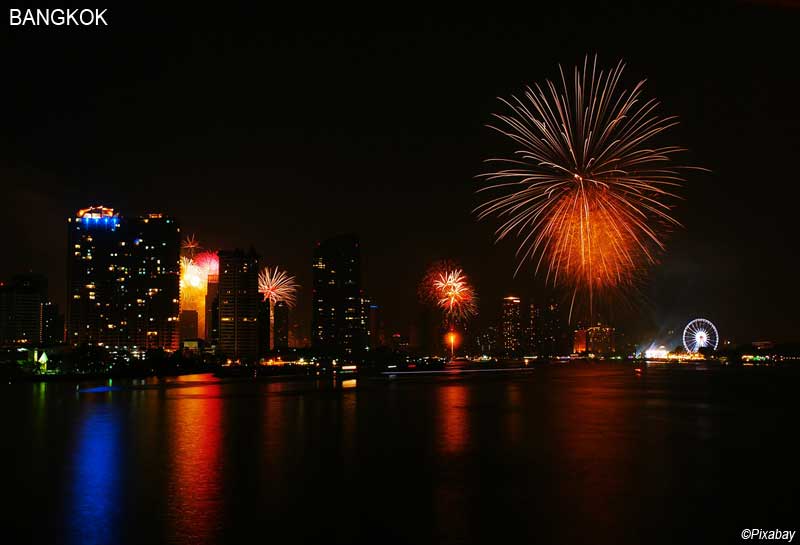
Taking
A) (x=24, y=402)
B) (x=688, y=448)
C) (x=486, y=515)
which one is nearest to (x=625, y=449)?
(x=688, y=448)

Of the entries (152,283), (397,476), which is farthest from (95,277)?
(397,476)

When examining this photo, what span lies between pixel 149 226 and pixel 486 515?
15511 centimetres

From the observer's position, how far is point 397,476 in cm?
2270

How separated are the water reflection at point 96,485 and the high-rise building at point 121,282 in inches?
4741

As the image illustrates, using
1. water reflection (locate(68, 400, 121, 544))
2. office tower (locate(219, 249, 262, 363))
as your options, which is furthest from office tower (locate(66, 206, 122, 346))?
water reflection (locate(68, 400, 121, 544))

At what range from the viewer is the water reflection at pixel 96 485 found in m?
16.5

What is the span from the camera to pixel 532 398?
5472 centimetres

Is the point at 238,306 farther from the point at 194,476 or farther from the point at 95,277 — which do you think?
the point at 194,476

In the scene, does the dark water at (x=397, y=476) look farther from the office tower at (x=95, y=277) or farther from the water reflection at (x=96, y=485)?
the office tower at (x=95, y=277)

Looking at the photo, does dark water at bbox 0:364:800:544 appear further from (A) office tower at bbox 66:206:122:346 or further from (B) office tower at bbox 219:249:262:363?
(B) office tower at bbox 219:249:262:363

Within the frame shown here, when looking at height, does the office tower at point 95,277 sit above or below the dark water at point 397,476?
above

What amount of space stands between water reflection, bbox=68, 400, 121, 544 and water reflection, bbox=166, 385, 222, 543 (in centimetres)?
146

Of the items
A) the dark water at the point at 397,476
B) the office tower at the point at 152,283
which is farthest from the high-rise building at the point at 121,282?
the dark water at the point at 397,476

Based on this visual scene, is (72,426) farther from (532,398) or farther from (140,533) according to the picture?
(532,398)
